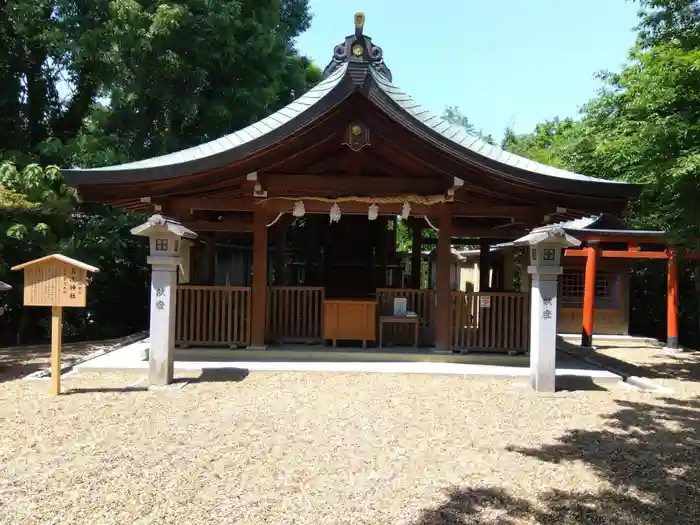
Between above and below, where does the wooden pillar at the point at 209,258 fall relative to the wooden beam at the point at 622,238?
below

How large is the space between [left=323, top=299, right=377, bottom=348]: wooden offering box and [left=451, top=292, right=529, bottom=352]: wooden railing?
138 centimetres

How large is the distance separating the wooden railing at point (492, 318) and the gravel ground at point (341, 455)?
1779 mm

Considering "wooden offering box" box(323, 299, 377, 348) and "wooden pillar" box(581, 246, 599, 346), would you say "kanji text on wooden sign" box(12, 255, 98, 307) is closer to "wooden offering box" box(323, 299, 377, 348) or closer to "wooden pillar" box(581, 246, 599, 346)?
"wooden offering box" box(323, 299, 377, 348)

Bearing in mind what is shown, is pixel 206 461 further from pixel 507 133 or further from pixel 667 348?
pixel 507 133

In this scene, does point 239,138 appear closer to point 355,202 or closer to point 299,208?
point 299,208

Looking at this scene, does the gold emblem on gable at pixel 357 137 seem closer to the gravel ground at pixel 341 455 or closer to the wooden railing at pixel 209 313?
the wooden railing at pixel 209 313

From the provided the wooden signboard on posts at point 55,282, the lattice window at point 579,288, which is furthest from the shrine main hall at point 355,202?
the lattice window at point 579,288

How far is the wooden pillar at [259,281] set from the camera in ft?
27.9

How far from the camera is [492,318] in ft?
28.3

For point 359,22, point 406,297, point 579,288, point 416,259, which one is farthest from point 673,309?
point 359,22

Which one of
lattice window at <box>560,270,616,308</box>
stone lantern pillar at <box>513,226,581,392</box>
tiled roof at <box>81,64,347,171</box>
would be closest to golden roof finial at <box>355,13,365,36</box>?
tiled roof at <box>81,64,347,171</box>

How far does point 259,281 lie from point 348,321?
5.33ft

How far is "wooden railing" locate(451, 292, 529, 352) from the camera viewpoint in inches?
337

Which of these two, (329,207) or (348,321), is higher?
(329,207)
